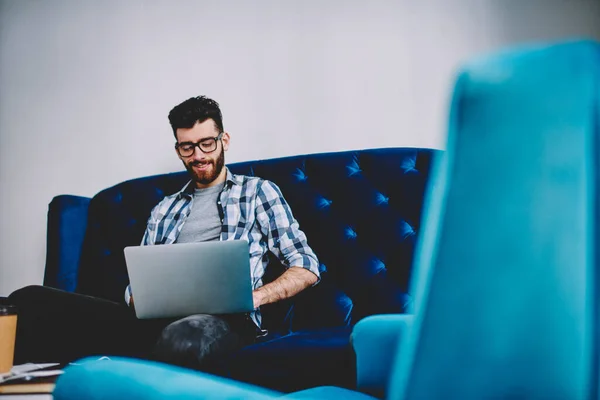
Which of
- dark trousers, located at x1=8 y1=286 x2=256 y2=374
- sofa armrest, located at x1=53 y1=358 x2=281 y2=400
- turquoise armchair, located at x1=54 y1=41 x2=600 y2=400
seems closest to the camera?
turquoise armchair, located at x1=54 y1=41 x2=600 y2=400

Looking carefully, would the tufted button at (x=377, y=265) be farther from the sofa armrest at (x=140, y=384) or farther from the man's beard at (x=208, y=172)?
the sofa armrest at (x=140, y=384)

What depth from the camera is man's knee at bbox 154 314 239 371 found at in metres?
Answer: 1.25

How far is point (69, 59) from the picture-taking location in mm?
2770

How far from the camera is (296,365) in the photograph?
131cm

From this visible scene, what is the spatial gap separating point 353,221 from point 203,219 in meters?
0.56

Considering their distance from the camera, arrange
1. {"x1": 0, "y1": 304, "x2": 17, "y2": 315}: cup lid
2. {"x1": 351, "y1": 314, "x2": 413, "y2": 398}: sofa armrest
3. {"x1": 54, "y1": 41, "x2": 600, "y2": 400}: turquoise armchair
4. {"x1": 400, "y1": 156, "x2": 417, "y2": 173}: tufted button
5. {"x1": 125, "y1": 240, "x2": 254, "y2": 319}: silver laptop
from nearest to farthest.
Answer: {"x1": 54, "y1": 41, "x2": 600, "y2": 400}: turquoise armchair → {"x1": 351, "y1": 314, "x2": 413, "y2": 398}: sofa armrest → {"x1": 0, "y1": 304, "x2": 17, "y2": 315}: cup lid → {"x1": 125, "y1": 240, "x2": 254, "y2": 319}: silver laptop → {"x1": 400, "y1": 156, "x2": 417, "y2": 173}: tufted button

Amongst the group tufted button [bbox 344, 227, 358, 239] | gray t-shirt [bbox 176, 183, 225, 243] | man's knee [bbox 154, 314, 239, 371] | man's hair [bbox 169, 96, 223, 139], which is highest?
man's hair [bbox 169, 96, 223, 139]

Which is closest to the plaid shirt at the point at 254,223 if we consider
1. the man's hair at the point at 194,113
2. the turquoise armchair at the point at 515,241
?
the man's hair at the point at 194,113

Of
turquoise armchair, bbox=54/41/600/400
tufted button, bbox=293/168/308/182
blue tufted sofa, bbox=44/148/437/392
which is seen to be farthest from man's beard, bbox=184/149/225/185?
turquoise armchair, bbox=54/41/600/400

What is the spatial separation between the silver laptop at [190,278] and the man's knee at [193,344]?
0.06 meters

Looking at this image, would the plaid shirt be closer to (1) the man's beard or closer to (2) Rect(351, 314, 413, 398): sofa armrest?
(1) the man's beard

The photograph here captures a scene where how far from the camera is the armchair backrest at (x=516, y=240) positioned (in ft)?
1.05

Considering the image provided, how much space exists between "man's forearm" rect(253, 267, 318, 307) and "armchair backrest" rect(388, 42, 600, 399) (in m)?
1.28

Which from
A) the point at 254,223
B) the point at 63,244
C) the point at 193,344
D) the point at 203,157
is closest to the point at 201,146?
the point at 203,157
